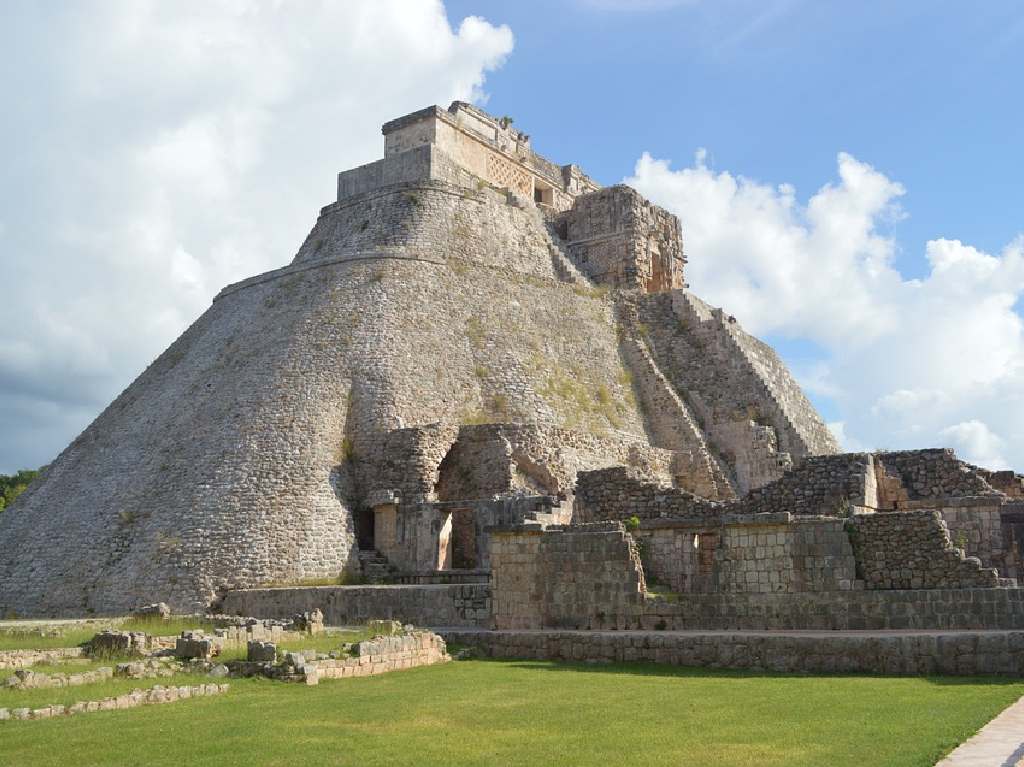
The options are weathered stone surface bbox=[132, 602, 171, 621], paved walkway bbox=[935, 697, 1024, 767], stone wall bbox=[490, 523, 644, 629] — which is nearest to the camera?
paved walkway bbox=[935, 697, 1024, 767]

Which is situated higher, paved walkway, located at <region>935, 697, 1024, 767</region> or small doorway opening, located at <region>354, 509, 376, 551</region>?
small doorway opening, located at <region>354, 509, 376, 551</region>

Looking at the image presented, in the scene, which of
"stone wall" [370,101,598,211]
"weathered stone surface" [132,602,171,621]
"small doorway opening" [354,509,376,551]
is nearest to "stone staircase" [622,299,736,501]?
"small doorway opening" [354,509,376,551]

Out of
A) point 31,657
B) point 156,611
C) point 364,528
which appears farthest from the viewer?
point 364,528

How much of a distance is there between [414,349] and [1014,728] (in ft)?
74.7

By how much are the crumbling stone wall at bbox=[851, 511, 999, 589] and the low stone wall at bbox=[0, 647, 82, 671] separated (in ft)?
35.2

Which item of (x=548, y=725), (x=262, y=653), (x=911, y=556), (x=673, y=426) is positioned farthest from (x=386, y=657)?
(x=673, y=426)

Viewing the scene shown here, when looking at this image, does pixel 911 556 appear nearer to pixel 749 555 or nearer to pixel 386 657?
pixel 749 555

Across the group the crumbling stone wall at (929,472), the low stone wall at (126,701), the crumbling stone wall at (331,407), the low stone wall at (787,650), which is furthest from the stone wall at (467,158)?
the low stone wall at (126,701)

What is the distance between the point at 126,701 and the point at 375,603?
9.76m

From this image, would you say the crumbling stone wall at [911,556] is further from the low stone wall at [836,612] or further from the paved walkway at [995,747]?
the paved walkway at [995,747]

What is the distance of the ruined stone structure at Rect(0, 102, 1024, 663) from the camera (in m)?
15.2

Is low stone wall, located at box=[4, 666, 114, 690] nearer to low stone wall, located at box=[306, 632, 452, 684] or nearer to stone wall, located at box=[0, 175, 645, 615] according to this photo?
low stone wall, located at box=[306, 632, 452, 684]

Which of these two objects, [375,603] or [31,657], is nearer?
[31,657]

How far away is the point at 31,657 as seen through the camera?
14.2 metres
